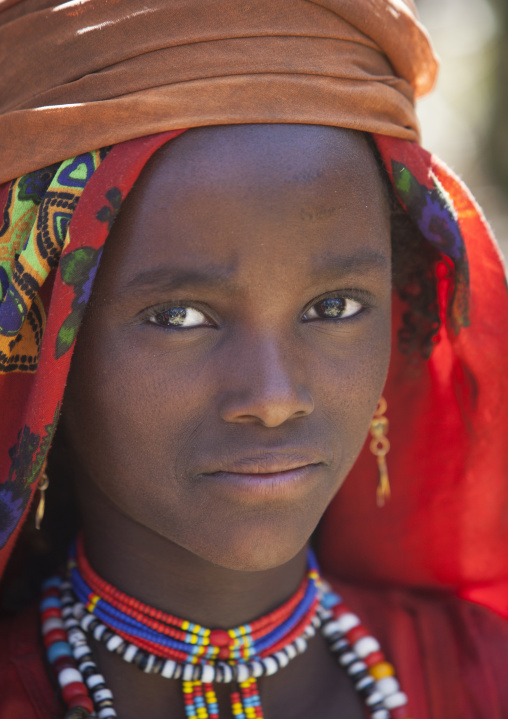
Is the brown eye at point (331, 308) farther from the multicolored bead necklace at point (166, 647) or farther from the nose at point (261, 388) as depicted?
the multicolored bead necklace at point (166, 647)

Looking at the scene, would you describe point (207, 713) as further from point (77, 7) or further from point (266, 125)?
point (77, 7)

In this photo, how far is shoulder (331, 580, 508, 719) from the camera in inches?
70.8

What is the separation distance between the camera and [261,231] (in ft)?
4.41

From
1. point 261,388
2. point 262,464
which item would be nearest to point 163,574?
point 262,464

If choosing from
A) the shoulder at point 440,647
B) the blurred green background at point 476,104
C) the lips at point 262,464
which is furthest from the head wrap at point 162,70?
the blurred green background at point 476,104

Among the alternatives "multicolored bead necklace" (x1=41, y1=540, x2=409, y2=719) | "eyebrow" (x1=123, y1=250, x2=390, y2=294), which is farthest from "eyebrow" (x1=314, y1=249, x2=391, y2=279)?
"multicolored bead necklace" (x1=41, y1=540, x2=409, y2=719)

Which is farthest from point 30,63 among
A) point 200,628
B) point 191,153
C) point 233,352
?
point 200,628

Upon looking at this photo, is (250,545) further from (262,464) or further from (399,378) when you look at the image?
(399,378)

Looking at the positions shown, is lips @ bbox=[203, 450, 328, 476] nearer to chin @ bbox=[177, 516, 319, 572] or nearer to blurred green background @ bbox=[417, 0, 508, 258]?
chin @ bbox=[177, 516, 319, 572]

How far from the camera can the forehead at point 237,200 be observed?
1336mm

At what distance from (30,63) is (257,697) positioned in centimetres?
126

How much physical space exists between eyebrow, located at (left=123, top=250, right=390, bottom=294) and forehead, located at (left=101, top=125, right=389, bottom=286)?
0.02m

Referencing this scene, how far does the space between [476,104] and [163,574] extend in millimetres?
6943

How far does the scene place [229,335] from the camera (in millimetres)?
1381
